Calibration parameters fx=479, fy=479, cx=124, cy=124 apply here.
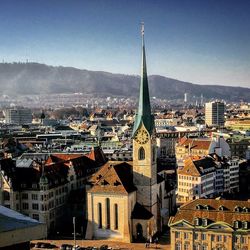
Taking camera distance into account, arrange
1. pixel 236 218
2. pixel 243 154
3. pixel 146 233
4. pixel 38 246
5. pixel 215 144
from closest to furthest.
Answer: pixel 236 218 → pixel 38 246 → pixel 146 233 → pixel 215 144 → pixel 243 154

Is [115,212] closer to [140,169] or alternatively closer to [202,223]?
[140,169]

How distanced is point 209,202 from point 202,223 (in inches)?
136

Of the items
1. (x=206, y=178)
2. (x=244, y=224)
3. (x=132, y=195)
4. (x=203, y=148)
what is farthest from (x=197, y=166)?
(x=244, y=224)

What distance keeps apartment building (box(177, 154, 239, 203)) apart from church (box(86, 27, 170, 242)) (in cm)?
2182

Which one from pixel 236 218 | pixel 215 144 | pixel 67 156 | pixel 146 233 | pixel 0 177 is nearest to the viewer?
pixel 236 218

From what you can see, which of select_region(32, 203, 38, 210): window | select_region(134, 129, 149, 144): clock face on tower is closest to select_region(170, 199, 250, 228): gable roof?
select_region(134, 129, 149, 144): clock face on tower

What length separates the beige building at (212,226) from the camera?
53531 mm

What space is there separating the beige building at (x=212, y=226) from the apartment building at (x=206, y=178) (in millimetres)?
32281

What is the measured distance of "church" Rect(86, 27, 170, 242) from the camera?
65.9 meters

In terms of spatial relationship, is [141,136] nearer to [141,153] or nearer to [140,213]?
[141,153]

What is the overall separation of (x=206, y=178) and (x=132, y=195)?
30481 mm

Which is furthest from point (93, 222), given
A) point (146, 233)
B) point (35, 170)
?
point (35, 170)

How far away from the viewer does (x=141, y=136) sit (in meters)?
69.0

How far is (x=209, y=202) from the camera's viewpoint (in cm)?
5778
